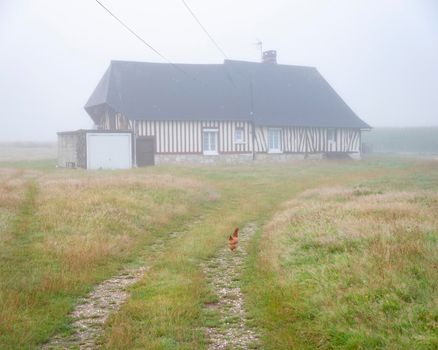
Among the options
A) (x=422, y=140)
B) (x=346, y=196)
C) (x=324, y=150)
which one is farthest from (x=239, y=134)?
(x=422, y=140)

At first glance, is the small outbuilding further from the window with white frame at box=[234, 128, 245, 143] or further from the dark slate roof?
the window with white frame at box=[234, 128, 245, 143]

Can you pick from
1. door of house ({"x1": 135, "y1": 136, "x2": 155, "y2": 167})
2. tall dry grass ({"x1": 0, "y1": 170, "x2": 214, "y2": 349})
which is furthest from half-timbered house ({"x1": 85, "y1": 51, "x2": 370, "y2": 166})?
tall dry grass ({"x1": 0, "y1": 170, "x2": 214, "y2": 349})

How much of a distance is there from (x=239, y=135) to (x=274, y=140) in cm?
323

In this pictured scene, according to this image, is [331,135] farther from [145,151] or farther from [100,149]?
[100,149]

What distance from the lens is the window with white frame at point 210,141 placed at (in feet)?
120

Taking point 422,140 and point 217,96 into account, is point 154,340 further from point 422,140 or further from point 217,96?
point 422,140

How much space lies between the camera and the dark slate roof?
3547 cm

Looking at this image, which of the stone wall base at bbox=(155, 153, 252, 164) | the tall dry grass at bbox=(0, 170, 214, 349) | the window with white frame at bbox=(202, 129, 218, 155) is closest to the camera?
the tall dry grass at bbox=(0, 170, 214, 349)

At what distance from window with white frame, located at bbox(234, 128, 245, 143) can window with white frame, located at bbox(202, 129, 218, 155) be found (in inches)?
66.2

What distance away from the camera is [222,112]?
3719cm

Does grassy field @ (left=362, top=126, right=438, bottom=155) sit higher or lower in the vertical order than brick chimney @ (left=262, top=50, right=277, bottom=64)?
lower

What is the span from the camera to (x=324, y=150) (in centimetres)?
4147

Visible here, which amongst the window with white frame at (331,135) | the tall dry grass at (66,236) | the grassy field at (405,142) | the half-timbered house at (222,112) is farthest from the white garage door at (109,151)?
the grassy field at (405,142)

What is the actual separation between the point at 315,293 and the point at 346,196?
9.25 metres
